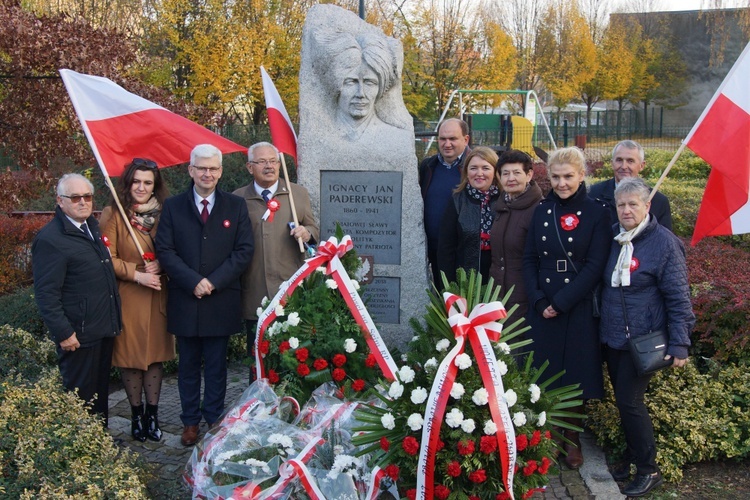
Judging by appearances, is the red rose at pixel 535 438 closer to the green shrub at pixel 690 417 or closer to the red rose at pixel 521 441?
the red rose at pixel 521 441

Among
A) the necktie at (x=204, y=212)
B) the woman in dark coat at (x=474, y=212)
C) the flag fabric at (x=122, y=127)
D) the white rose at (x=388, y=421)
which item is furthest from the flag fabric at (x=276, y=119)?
the white rose at (x=388, y=421)

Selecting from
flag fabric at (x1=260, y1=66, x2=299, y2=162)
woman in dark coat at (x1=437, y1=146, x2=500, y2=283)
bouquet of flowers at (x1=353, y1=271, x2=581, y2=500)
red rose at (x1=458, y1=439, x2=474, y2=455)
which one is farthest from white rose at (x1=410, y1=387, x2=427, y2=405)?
flag fabric at (x1=260, y1=66, x2=299, y2=162)

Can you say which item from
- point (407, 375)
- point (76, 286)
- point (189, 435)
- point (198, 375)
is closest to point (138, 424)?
point (189, 435)

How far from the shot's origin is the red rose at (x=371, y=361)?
443 cm

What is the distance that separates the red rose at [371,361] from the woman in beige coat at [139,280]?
131 centimetres

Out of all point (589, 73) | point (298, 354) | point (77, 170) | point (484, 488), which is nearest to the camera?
point (484, 488)

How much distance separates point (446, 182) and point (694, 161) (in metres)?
11.3

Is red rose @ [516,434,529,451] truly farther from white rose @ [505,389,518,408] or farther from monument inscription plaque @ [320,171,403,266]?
monument inscription plaque @ [320,171,403,266]

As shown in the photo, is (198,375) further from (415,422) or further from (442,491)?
(442,491)

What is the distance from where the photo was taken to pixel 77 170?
14273 millimetres

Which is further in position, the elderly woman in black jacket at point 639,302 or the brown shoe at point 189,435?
the brown shoe at point 189,435

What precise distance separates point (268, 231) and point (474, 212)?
1.37 meters

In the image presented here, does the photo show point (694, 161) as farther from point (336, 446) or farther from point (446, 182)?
point (336, 446)

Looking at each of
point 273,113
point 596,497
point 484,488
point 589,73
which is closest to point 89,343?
point 273,113
